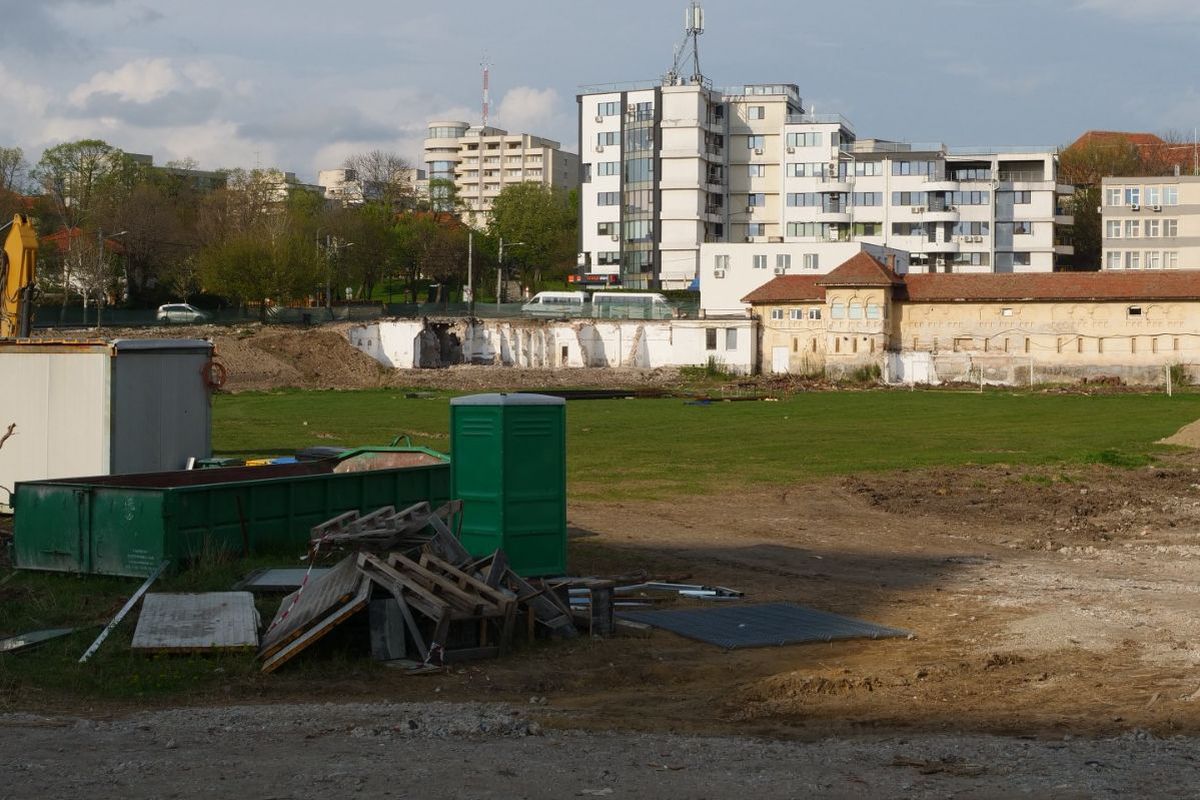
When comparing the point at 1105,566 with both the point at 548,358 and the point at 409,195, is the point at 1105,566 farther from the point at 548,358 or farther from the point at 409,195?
the point at 409,195

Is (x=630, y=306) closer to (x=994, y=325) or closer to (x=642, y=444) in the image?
(x=994, y=325)

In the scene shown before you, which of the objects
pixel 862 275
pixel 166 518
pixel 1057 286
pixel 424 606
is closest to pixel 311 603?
pixel 424 606

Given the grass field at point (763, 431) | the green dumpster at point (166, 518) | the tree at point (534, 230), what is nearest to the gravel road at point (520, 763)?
the green dumpster at point (166, 518)

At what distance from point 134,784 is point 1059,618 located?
32.2 feet

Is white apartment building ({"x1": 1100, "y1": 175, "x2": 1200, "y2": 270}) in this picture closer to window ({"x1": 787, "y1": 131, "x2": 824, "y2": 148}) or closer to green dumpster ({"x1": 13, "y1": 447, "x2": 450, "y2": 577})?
window ({"x1": 787, "y1": 131, "x2": 824, "y2": 148})

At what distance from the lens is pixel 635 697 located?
11758mm

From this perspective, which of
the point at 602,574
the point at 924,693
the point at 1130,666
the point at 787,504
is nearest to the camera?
the point at 924,693

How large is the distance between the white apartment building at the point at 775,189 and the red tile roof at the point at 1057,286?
95.6ft

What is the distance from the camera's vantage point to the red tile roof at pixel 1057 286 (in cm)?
7119

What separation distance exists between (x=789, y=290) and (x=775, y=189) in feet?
117

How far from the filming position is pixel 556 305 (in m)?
91.2

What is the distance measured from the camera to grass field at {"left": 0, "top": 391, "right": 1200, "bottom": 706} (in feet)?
41.2

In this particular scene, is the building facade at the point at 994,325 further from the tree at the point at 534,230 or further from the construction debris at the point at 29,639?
the construction debris at the point at 29,639

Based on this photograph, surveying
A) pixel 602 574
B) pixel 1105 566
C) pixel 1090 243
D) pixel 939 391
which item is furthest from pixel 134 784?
pixel 1090 243
